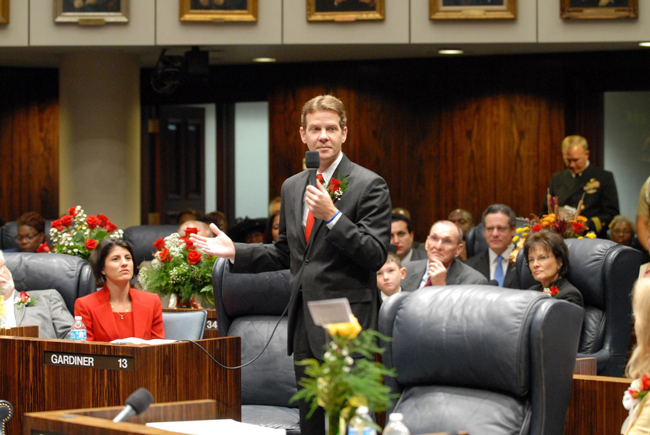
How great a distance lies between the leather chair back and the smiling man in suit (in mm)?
631

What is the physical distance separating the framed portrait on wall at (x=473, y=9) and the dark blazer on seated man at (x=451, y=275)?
2629 mm

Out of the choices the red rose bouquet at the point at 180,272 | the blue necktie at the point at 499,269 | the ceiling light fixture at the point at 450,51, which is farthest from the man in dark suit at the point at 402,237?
the ceiling light fixture at the point at 450,51

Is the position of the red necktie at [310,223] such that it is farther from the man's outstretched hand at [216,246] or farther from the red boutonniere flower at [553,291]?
the red boutonniere flower at [553,291]

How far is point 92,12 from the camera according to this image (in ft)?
23.4

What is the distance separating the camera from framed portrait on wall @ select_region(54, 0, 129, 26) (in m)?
7.11

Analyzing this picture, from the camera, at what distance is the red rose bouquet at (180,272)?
4.89 meters

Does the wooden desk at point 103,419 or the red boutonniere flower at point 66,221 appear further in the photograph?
the red boutonniere flower at point 66,221

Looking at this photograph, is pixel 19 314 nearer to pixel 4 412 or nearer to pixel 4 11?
pixel 4 412

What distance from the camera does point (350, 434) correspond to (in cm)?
178

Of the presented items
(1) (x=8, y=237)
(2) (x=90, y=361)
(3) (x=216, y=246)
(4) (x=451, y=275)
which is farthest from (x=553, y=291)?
(1) (x=8, y=237)

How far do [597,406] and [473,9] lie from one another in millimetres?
4561

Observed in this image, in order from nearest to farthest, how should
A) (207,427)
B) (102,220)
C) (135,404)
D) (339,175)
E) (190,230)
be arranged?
(135,404)
(207,427)
(339,175)
(190,230)
(102,220)

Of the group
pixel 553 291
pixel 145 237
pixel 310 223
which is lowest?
pixel 553 291

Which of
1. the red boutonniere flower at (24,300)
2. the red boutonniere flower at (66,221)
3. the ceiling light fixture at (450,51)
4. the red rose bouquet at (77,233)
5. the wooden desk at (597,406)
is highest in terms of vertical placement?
the ceiling light fixture at (450,51)
